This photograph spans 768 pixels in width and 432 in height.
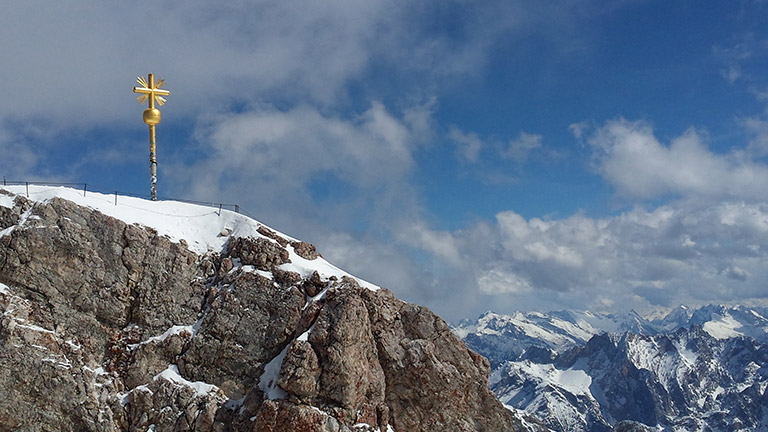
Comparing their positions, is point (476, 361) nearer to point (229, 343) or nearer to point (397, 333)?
point (397, 333)

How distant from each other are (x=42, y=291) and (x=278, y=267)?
18.6m

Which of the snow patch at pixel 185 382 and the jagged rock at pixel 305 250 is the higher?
the jagged rock at pixel 305 250

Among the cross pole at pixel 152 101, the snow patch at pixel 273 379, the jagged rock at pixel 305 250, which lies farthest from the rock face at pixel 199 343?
the cross pole at pixel 152 101

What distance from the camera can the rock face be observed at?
4425cm

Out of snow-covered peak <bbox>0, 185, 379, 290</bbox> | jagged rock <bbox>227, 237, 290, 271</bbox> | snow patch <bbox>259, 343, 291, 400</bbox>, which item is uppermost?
snow-covered peak <bbox>0, 185, 379, 290</bbox>

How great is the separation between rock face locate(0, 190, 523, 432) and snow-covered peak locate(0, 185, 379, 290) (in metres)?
0.89

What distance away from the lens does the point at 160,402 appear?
45.3 m

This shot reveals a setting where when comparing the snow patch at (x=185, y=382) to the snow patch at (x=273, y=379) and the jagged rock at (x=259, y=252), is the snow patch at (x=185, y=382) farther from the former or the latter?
the jagged rock at (x=259, y=252)

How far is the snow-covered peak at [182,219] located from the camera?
51.5 m

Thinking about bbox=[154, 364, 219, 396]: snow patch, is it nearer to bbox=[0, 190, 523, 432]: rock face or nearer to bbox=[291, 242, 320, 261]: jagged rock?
bbox=[0, 190, 523, 432]: rock face

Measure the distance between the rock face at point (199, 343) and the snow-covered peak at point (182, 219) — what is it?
0.89 m

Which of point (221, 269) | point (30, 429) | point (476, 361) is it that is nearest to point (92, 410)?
point (30, 429)

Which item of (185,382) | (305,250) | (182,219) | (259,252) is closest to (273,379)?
(185,382)

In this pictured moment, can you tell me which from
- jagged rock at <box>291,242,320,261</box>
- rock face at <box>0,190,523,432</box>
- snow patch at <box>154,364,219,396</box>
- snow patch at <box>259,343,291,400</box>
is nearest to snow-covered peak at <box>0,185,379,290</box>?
jagged rock at <box>291,242,320,261</box>
